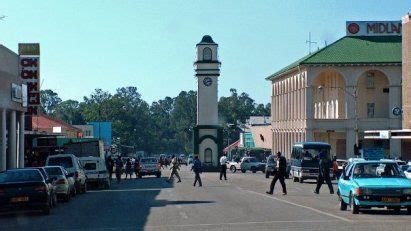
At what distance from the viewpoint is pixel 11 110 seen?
49.6m

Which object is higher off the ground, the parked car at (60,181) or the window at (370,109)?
the window at (370,109)

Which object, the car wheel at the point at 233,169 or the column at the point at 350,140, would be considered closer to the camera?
the column at the point at 350,140

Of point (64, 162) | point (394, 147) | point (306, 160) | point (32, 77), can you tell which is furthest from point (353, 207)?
point (394, 147)

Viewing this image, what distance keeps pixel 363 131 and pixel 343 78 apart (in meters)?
6.14

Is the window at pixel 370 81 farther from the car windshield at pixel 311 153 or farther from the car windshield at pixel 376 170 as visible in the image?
the car windshield at pixel 376 170

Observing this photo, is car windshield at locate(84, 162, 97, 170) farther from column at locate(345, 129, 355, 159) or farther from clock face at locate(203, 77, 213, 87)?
clock face at locate(203, 77, 213, 87)

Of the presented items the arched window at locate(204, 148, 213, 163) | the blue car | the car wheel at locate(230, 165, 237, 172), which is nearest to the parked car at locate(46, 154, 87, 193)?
the blue car

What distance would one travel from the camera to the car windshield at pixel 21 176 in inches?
988

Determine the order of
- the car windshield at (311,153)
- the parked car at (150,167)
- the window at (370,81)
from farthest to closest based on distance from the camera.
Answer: the window at (370,81), the parked car at (150,167), the car windshield at (311,153)

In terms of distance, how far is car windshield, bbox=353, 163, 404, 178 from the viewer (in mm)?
23250

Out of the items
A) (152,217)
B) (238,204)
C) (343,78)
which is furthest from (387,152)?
(152,217)

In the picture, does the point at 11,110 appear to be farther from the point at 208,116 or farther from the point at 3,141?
the point at 208,116

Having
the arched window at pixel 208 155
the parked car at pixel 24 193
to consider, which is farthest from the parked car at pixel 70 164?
the arched window at pixel 208 155

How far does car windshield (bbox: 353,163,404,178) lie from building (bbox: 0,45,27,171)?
2688cm
